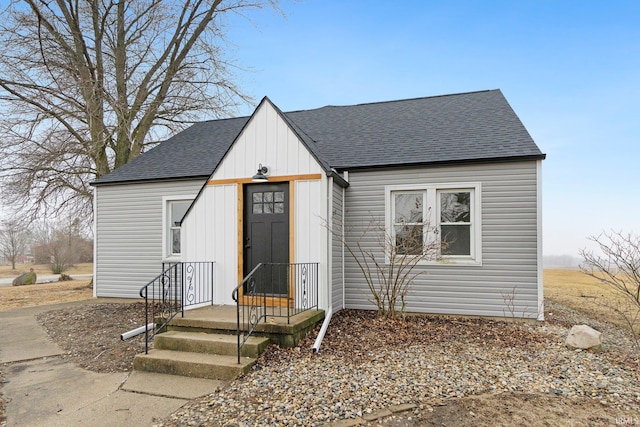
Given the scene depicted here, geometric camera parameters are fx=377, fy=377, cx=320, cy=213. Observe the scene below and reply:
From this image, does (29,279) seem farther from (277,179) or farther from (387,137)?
(387,137)

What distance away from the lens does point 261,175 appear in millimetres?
6816

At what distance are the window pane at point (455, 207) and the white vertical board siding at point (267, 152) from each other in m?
2.74

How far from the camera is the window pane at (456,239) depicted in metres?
7.52

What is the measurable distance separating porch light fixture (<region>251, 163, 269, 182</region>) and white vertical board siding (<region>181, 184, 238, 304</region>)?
19.3 inches

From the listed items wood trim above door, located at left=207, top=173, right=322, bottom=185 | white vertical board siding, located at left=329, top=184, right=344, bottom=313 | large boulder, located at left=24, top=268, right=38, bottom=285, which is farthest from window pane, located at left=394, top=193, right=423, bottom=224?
large boulder, located at left=24, top=268, right=38, bottom=285

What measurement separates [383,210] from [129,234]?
694 cm

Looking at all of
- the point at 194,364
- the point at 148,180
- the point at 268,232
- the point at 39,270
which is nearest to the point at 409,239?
the point at 268,232

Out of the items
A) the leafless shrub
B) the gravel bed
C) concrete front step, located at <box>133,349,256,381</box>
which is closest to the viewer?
the gravel bed

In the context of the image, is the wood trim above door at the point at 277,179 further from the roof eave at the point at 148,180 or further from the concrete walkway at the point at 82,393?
the concrete walkway at the point at 82,393

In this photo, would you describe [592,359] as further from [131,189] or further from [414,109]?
[131,189]

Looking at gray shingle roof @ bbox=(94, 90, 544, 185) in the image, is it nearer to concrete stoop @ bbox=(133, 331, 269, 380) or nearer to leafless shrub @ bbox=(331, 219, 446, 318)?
leafless shrub @ bbox=(331, 219, 446, 318)

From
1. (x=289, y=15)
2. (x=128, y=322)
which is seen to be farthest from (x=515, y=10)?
(x=128, y=322)

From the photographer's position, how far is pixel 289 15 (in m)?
15.2

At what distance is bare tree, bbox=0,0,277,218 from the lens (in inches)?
516
